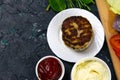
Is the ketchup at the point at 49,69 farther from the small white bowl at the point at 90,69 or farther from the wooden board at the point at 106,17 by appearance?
the wooden board at the point at 106,17

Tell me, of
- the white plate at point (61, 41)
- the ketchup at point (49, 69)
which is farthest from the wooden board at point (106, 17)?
the ketchup at point (49, 69)

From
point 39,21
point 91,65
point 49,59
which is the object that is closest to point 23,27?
point 39,21

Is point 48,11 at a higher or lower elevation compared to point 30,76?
A: higher

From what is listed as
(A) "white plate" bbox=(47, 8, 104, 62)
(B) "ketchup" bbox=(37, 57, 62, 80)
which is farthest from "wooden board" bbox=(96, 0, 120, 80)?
(B) "ketchup" bbox=(37, 57, 62, 80)

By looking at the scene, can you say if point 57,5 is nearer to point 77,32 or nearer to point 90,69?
point 77,32

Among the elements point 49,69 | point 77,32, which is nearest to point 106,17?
point 77,32

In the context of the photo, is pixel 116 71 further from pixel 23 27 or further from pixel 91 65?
pixel 23 27
